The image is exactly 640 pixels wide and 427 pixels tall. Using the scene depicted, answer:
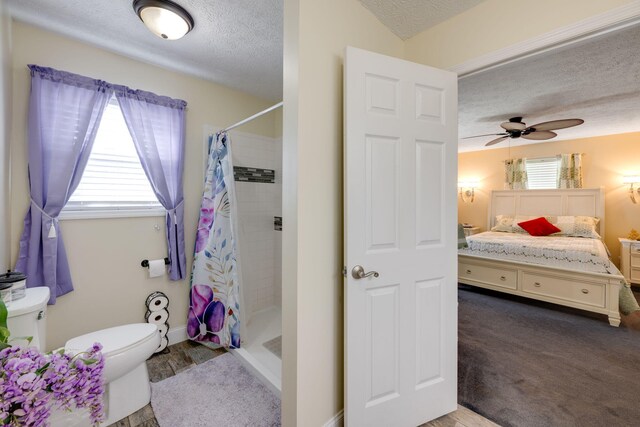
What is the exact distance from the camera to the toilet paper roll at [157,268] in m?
2.22

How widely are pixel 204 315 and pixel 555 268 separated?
3820 millimetres

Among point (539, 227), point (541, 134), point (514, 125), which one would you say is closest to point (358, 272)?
point (514, 125)

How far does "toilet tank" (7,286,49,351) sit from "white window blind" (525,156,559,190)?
22.0 feet

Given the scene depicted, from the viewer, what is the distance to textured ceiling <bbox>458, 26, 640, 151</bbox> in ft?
7.06

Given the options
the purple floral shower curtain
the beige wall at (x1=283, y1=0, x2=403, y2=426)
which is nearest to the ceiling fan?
Answer: the beige wall at (x1=283, y1=0, x2=403, y2=426)

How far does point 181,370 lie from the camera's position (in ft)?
6.72

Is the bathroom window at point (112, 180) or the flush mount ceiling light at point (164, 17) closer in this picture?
the flush mount ceiling light at point (164, 17)

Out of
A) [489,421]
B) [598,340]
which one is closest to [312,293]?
[489,421]

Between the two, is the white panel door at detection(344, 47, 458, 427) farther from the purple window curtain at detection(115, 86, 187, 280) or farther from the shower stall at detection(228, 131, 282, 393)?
the purple window curtain at detection(115, 86, 187, 280)

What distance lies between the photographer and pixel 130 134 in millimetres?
2139

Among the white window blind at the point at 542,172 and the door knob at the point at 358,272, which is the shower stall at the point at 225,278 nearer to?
the door knob at the point at 358,272

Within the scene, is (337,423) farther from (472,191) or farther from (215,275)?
(472,191)

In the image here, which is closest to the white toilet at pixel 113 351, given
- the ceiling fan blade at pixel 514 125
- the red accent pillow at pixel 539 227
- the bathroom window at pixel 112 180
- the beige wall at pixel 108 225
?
the beige wall at pixel 108 225

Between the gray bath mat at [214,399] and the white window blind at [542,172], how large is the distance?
19.0 ft
